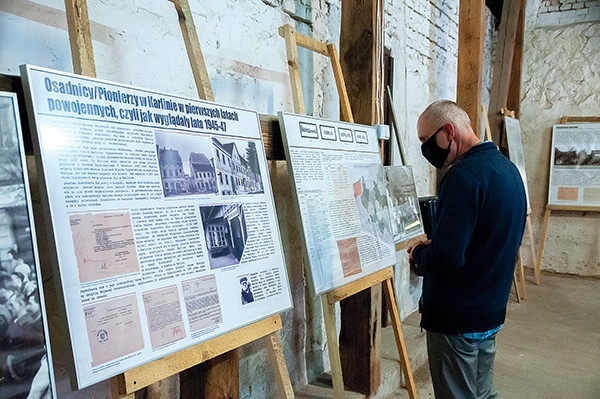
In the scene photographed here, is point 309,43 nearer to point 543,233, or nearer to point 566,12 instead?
point 543,233

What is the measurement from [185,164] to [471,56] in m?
2.92

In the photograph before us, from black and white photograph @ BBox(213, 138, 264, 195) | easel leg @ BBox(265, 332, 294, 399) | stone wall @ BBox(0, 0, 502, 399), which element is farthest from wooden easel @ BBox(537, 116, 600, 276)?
black and white photograph @ BBox(213, 138, 264, 195)

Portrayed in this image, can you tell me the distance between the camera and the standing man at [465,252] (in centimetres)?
147

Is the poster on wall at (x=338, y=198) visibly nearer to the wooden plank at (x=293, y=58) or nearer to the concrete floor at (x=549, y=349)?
the wooden plank at (x=293, y=58)

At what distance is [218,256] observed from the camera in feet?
3.70

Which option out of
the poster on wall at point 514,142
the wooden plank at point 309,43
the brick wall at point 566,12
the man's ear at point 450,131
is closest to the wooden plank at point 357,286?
the man's ear at point 450,131

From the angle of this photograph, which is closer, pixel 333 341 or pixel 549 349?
pixel 333 341

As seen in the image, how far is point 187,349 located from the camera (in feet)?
3.41

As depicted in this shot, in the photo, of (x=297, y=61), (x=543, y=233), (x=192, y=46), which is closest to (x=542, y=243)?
(x=543, y=233)

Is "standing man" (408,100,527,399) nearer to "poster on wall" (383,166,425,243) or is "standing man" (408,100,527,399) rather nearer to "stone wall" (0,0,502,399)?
"poster on wall" (383,166,425,243)

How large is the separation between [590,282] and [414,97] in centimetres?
296

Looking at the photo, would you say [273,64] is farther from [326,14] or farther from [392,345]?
[392,345]

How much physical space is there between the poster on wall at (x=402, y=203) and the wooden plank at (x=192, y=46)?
1.08m

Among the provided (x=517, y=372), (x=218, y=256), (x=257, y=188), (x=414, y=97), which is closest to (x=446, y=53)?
(x=414, y=97)
